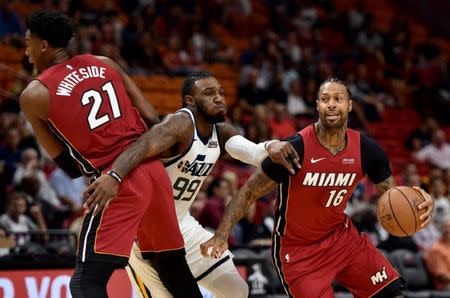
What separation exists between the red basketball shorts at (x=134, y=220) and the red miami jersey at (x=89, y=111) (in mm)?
217

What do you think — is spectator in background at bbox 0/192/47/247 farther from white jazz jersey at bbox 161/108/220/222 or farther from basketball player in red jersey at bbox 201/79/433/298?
basketball player in red jersey at bbox 201/79/433/298

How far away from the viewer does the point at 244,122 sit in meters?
13.5

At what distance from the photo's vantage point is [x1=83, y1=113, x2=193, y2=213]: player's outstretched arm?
200 inches

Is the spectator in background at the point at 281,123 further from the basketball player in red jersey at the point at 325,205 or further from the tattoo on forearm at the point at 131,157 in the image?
the tattoo on forearm at the point at 131,157

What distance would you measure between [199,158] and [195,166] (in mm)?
Result: 61

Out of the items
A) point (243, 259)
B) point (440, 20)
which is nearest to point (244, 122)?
point (243, 259)

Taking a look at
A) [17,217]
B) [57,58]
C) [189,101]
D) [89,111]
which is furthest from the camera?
[17,217]

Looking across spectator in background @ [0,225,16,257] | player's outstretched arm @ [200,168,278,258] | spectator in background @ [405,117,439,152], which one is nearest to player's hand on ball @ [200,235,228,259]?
player's outstretched arm @ [200,168,278,258]

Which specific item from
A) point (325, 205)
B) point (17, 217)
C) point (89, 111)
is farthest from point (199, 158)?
point (17, 217)

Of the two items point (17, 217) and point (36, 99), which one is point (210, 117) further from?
point (17, 217)

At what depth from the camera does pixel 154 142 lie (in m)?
5.38

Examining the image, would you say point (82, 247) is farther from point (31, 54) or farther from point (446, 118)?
point (446, 118)

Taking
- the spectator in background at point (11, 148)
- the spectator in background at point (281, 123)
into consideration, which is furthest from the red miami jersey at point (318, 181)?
the spectator in background at point (281, 123)

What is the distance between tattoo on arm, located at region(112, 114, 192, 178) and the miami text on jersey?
888 millimetres
